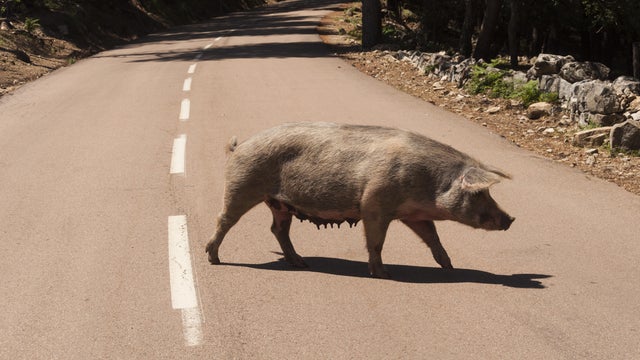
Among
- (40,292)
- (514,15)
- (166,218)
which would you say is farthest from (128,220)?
(514,15)

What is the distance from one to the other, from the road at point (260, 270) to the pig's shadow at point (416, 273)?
0.03 metres

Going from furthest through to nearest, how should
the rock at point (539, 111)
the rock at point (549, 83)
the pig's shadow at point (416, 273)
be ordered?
1. the rock at point (549, 83)
2. the rock at point (539, 111)
3. the pig's shadow at point (416, 273)

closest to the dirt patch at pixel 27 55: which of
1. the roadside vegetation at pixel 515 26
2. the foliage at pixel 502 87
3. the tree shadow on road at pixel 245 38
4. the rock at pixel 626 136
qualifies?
the tree shadow on road at pixel 245 38

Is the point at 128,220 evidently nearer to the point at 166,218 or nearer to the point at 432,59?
the point at 166,218

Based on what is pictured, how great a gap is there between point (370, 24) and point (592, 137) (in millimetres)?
18182

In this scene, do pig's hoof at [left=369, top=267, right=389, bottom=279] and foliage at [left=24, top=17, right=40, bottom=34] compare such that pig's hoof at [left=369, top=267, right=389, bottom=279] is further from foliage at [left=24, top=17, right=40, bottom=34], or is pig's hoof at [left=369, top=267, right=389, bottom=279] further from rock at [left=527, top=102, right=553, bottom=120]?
foliage at [left=24, top=17, right=40, bottom=34]

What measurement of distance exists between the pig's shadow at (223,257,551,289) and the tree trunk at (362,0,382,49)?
23209mm

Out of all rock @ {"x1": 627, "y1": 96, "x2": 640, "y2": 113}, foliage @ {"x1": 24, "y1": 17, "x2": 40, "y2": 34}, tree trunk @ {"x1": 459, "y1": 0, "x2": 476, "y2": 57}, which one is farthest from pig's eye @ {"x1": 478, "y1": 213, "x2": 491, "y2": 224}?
foliage @ {"x1": 24, "y1": 17, "x2": 40, "y2": 34}

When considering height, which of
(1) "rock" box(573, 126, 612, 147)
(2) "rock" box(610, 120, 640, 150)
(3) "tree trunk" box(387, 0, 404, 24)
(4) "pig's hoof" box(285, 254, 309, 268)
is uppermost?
(4) "pig's hoof" box(285, 254, 309, 268)

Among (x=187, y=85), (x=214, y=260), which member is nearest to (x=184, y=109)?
(x=187, y=85)

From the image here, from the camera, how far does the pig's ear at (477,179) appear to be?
6211 millimetres

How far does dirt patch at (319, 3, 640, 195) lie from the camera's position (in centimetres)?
1137

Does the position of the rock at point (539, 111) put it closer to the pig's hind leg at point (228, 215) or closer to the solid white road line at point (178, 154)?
the solid white road line at point (178, 154)

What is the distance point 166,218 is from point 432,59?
13.6 m
